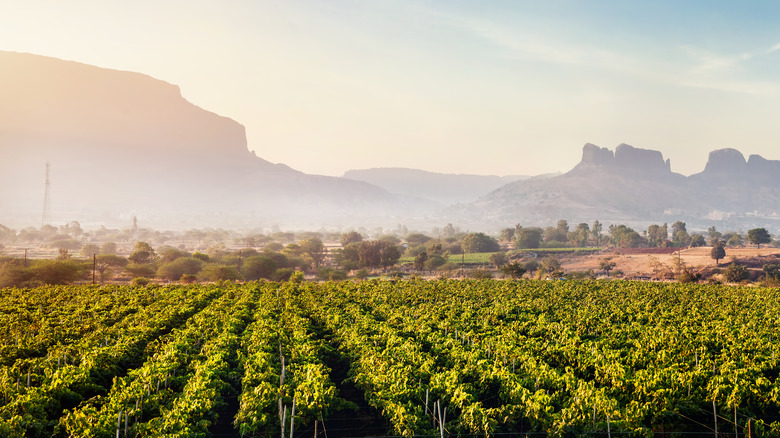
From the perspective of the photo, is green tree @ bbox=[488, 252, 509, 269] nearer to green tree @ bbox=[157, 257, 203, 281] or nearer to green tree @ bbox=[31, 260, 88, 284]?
green tree @ bbox=[157, 257, 203, 281]

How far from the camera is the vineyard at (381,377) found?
16750 millimetres

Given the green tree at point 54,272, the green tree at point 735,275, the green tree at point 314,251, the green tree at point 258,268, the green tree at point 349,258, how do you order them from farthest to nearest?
the green tree at point 314,251
the green tree at point 349,258
the green tree at point 258,268
the green tree at point 735,275
the green tree at point 54,272

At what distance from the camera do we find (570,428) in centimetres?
1653

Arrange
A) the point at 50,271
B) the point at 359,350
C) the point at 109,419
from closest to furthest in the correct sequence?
the point at 109,419 → the point at 359,350 → the point at 50,271

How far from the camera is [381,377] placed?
1998 centimetres

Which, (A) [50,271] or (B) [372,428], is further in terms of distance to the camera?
(A) [50,271]

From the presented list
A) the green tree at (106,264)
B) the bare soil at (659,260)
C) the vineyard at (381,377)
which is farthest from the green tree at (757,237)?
the green tree at (106,264)

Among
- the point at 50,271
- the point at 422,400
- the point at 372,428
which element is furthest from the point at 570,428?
the point at 50,271

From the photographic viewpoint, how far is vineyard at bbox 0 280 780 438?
16750 millimetres

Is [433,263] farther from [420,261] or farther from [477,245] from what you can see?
[477,245]

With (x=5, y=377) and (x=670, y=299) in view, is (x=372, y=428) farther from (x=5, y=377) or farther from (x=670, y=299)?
(x=670, y=299)

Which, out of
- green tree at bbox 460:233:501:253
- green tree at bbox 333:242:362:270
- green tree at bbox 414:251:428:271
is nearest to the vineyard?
green tree at bbox 414:251:428:271

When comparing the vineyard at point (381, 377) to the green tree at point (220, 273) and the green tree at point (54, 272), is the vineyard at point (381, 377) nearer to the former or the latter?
the green tree at point (54, 272)

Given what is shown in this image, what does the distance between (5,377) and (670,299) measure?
180 feet
